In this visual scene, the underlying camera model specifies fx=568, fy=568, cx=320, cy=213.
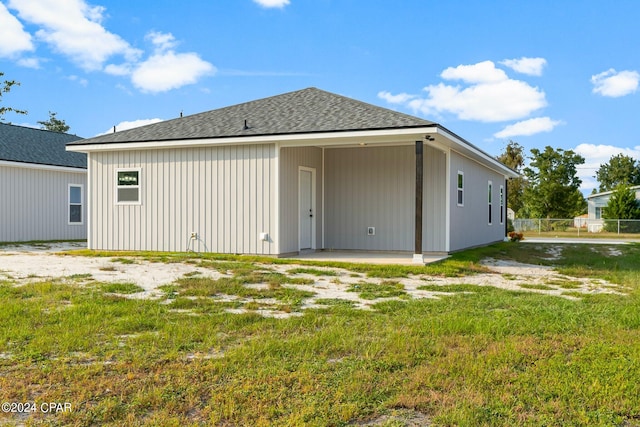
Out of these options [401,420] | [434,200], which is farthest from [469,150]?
[401,420]

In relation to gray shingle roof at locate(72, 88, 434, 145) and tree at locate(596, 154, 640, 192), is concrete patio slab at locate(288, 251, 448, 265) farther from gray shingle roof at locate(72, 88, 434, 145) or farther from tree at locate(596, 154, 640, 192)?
tree at locate(596, 154, 640, 192)

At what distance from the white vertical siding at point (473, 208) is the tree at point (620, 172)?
139ft

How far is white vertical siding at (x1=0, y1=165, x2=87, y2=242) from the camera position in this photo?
1772cm

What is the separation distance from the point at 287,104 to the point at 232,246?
4.02 m

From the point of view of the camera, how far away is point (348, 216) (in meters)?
14.4

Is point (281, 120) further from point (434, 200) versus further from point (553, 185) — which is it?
point (553, 185)

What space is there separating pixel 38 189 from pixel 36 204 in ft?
1.66

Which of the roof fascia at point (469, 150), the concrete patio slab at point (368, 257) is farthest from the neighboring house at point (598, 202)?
the concrete patio slab at point (368, 257)

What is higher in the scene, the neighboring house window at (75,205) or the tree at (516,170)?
the tree at (516,170)

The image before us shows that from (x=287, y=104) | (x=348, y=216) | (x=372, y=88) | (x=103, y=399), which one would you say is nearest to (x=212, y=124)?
(x=287, y=104)

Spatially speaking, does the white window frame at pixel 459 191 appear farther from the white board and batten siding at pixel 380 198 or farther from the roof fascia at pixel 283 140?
the roof fascia at pixel 283 140

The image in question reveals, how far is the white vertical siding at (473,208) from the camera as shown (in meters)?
13.8

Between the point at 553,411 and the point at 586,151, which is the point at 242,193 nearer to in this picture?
the point at 553,411

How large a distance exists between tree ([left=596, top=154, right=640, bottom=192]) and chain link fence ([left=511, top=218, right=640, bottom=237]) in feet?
82.1
